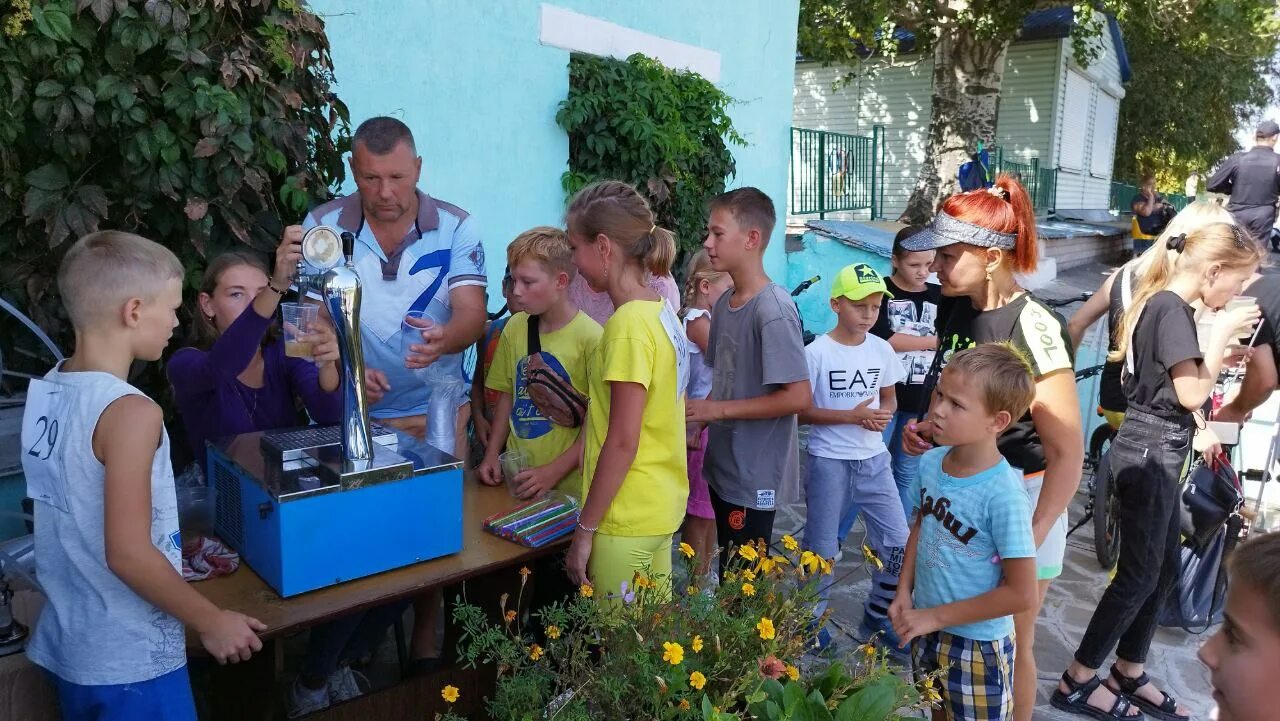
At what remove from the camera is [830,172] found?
11484 mm

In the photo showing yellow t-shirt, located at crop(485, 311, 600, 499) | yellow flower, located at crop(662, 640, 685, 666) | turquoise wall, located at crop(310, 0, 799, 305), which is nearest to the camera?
yellow flower, located at crop(662, 640, 685, 666)

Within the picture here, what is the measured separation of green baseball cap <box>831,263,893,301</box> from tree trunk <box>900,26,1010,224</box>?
9804mm

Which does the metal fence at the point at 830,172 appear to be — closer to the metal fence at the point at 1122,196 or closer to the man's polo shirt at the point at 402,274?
the man's polo shirt at the point at 402,274

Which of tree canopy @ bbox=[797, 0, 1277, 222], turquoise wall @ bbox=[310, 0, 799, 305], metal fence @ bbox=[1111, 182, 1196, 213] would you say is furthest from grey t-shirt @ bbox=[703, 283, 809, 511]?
metal fence @ bbox=[1111, 182, 1196, 213]

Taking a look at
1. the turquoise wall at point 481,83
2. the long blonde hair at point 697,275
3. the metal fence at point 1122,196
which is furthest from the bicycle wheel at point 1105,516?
the metal fence at point 1122,196

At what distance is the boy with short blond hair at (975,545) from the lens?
2188 mm

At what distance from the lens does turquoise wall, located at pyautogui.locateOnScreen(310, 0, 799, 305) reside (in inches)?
185

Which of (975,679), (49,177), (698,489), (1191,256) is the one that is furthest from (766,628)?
(49,177)

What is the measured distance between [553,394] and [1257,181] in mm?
10146

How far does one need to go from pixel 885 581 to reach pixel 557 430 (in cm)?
192

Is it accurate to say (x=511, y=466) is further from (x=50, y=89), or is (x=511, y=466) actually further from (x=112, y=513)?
(x=50, y=89)

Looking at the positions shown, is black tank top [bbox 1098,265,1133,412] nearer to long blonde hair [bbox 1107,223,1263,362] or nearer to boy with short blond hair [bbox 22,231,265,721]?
long blonde hair [bbox 1107,223,1263,362]

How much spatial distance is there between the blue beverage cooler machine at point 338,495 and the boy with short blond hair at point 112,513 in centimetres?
17

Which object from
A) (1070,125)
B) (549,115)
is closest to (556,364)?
(549,115)
